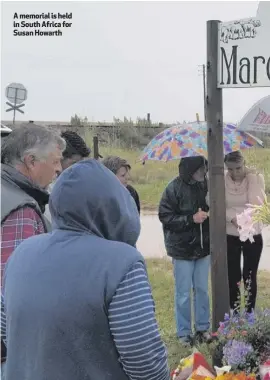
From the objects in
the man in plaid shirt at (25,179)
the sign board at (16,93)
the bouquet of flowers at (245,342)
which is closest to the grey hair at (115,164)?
the sign board at (16,93)

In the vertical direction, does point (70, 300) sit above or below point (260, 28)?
below

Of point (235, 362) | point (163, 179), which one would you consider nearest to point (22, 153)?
point (235, 362)

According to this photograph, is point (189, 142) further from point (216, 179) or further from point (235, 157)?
point (216, 179)

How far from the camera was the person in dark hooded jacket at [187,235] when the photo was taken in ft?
12.2

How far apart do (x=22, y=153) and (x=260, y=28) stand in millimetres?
1477

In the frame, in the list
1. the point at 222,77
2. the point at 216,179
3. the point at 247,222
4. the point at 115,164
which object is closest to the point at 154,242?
the point at 115,164

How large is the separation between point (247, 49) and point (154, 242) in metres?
5.34

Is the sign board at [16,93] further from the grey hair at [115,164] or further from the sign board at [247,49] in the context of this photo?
the sign board at [247,49]

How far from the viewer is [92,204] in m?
1.32

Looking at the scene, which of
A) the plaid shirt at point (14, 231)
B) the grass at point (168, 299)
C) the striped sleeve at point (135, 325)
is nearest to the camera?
the striped sleeve at point (135, 325)

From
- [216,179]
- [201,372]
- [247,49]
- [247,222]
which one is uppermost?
[247,49]

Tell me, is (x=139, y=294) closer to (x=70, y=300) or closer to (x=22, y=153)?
(x=70, y=300)

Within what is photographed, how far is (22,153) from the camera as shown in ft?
6.70

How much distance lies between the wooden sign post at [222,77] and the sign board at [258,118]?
0.50 ft
